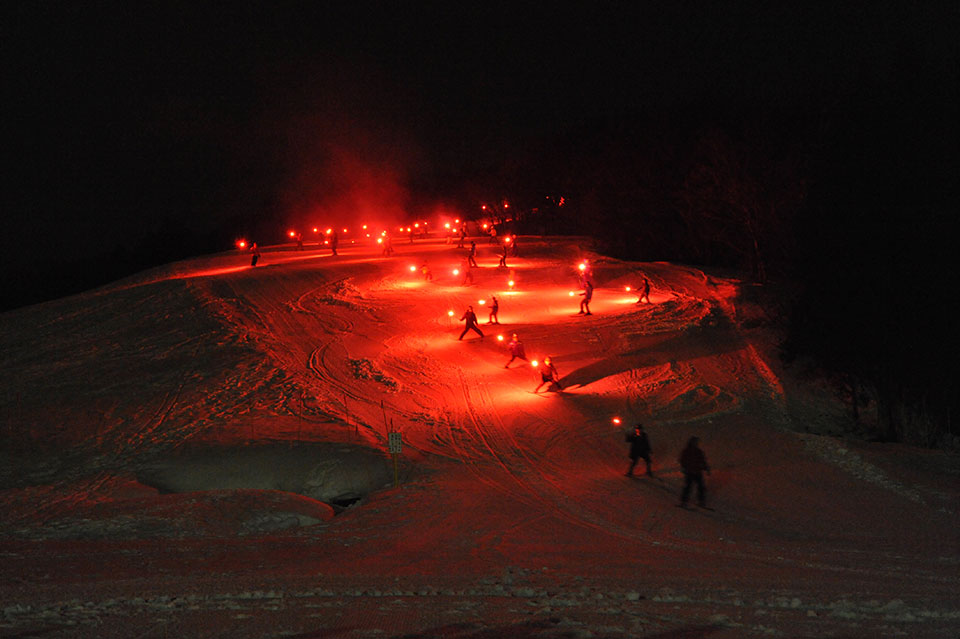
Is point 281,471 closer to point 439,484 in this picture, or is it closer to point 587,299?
point 439,484

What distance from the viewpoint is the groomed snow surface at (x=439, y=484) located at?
8.41 metres

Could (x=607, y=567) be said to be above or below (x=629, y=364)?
below

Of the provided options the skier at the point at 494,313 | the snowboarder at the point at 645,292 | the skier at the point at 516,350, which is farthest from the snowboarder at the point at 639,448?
the snowboarder at the point at 645,292

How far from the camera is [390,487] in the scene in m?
15.8

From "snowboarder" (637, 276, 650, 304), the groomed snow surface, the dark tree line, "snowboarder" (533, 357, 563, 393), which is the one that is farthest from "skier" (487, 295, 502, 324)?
the dark tree line

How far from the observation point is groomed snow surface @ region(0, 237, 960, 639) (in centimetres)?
841

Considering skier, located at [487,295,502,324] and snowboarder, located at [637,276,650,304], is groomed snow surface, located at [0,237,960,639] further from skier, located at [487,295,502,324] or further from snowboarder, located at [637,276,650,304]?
snowboarder, located at [637,276,650,304]

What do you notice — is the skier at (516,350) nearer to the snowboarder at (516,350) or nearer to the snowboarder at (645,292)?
the snowboarder at (516,350)

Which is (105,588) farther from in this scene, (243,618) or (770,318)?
(770,318)

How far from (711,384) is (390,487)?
1095 centimetres

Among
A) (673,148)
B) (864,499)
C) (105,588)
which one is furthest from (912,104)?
(673,148)

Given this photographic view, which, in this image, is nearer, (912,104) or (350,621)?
(350,621)

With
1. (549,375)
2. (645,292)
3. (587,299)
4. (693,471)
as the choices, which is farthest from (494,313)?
(693,471)

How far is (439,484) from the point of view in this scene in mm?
15484
